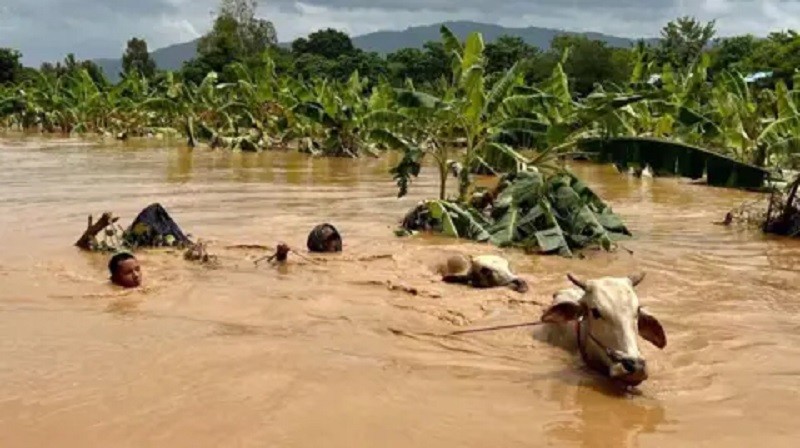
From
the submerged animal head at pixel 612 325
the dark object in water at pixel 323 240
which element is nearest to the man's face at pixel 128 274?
the dark object in water at pixel 323 240

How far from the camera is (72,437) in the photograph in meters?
4.53

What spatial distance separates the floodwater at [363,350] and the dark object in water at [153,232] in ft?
1.34

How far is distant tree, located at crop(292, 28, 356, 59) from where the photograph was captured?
232 ft

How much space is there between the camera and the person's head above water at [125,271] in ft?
25.5

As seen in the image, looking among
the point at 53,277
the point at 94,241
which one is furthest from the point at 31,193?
the point at 53,277

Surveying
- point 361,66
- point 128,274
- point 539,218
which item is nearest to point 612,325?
point 128,274

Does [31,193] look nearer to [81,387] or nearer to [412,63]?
[81,387]

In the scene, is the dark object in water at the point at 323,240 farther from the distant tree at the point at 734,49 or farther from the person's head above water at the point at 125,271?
the distant tree at the point at 734,49

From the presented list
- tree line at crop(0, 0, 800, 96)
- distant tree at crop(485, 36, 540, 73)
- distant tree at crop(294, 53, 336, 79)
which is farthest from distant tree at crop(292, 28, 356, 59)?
distant tree at crop(485, 36, 540, 73)

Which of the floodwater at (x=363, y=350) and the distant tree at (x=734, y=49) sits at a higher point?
the distant tree at (x=734, y=49)

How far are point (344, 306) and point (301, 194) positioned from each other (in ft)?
27.1

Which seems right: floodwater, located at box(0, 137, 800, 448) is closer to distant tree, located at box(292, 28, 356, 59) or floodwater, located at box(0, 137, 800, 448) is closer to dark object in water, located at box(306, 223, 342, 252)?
dark object in water, located at box(306, 223, 342, 252)

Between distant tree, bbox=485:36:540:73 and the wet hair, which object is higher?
distant tree, bbox=485:36:540:73

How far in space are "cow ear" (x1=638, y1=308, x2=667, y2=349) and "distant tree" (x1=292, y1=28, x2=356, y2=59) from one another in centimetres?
6562
